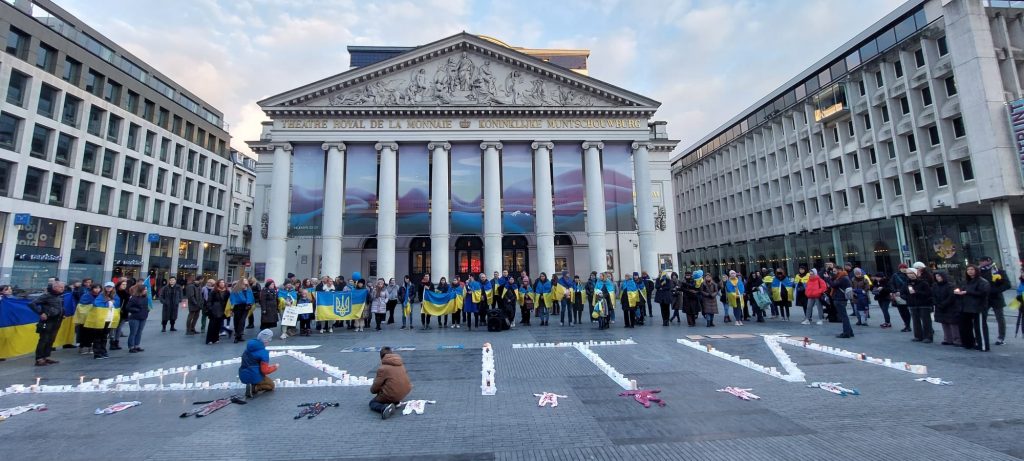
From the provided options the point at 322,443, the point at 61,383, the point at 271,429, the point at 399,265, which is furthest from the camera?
the point at 399,265

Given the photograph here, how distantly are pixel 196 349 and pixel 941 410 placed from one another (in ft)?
54.8

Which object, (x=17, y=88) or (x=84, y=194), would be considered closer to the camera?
(x=17, y=88)

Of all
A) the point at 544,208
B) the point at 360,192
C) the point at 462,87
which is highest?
the point at 462,87

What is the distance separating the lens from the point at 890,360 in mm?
9430

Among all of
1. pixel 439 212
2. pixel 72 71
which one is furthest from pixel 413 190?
pixel 72 71

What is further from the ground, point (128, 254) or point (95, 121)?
point (95, 121)

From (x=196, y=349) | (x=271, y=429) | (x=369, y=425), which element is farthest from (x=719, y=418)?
(x=196, y=349)

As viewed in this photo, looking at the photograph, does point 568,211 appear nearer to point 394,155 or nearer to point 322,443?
point 394,155

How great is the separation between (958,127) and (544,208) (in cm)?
3004

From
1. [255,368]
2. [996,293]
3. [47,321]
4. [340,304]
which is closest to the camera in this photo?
[255,368]

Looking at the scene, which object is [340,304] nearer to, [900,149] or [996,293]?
[996,293]

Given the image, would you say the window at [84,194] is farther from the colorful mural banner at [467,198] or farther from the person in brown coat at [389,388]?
the person in brown coat at [389,388]

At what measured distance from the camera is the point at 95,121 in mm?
40000

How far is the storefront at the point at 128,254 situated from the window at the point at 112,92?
1254cm
